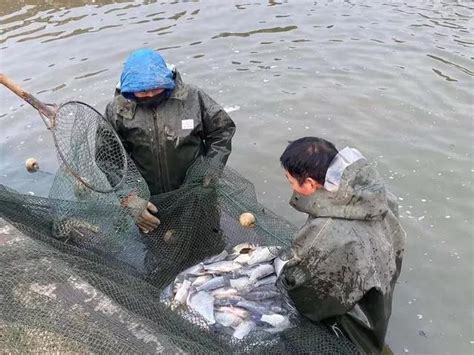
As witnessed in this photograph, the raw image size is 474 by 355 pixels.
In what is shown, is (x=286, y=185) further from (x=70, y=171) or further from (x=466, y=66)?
(x=466, y=66)

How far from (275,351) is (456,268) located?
2.98 m

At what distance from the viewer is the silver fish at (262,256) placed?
195 inches

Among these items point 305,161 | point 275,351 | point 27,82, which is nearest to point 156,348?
point 275,351

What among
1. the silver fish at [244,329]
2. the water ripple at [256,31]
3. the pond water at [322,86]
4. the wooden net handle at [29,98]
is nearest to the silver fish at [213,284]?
the silver fish at [244,329]

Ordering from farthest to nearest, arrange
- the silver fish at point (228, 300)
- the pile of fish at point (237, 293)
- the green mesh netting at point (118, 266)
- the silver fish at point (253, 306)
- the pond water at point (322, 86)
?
the pond water at point (322, 86) → the silver fish at point (228, 300) → the silver fish at point (253, 306) → the pile of fish at point (237, 293) → the green mesh netting at point (118, 266)

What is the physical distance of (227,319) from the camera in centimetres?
450

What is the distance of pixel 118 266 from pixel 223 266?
0.95 metres

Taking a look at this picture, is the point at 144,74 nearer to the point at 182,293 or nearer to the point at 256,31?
the point at 182,293

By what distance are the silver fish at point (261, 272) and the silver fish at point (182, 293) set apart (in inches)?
22.5

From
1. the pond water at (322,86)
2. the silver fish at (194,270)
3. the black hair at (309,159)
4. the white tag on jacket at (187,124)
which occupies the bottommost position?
the pond water at (322,86)

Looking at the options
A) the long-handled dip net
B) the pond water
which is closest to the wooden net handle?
the long-handled dip net

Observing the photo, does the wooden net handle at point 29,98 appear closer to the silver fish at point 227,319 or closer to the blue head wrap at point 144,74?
the blue head wrap at point 144,74

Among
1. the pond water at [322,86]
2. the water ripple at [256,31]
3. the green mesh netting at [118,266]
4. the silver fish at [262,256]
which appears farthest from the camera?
the water ripple at [256,31]

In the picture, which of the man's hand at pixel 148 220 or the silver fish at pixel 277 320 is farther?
the man's hand at pixel 148 220
